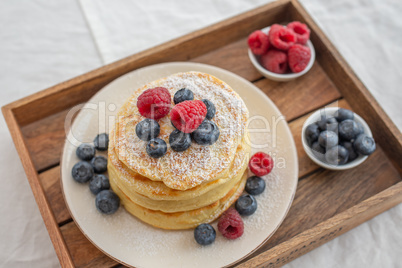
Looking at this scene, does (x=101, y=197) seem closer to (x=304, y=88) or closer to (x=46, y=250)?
(x=46, y=250)

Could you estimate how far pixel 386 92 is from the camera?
8.46 feet

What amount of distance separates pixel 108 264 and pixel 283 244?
78cm

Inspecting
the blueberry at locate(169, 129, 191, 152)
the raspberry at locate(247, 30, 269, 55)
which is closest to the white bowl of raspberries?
the raspberry at locate(247, 30, 269, 55)

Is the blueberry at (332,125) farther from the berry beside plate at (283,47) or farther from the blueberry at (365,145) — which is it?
the berry beside plate at (283,47)

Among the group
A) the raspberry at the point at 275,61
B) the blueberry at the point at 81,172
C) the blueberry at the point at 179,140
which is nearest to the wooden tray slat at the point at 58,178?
the blueberry at the point at 81,172

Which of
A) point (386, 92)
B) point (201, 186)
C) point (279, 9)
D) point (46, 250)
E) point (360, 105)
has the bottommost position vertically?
point (46, 250)

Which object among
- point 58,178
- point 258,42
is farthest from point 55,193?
point 258,42

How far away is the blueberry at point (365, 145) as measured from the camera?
6.61 feet

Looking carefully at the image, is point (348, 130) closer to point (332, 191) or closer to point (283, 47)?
point (332, 191)

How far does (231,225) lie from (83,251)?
68 centimetres

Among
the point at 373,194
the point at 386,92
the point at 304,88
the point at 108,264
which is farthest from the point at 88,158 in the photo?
the point at 386,92

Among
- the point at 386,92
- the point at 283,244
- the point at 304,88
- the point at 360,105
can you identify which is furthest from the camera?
the point at 386,92

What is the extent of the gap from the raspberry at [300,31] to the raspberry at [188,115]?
0.96m

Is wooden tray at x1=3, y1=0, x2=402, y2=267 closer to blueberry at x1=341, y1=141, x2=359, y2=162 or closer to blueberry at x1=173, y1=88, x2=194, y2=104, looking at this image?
blueberry at x1=341, y1=141, x2=359, y2=162
